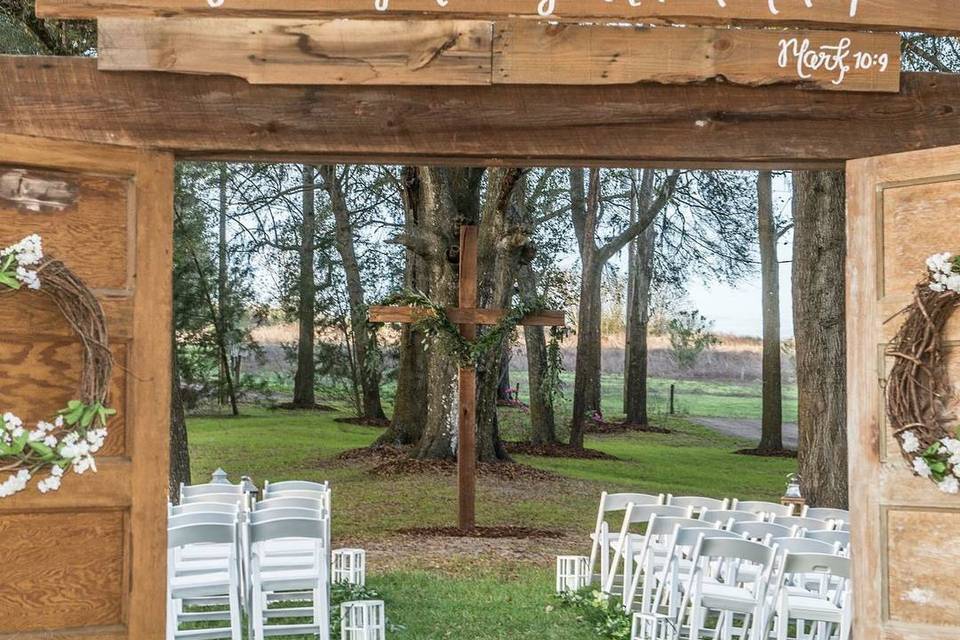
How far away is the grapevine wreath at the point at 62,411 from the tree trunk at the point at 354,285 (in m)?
15.7

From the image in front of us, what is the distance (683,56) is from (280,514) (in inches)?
Answer: 146

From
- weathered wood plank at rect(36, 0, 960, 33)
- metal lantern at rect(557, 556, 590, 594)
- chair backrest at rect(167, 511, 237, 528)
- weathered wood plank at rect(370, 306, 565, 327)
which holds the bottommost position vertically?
metal lantern at rect(557, 556, 590, 594)

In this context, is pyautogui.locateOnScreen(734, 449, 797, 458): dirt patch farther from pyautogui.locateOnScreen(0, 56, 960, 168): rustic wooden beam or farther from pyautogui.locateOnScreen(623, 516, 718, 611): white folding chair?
pyautogui.locateOnScreen(0, 56, 960, 168): rustic wooden beam

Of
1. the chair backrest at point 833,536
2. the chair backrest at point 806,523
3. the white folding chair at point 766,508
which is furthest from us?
the white folding chair at point 766,508

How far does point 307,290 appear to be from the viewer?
23.4 m

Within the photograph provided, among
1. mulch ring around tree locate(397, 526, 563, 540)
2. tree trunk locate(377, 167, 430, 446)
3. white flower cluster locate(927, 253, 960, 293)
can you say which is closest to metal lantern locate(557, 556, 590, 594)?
mulch ring around tree locate(397, 526, 563, 540)

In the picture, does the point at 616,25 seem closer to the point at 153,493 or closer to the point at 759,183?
the point at 153,493

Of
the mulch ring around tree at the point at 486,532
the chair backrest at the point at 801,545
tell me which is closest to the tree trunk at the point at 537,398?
the mulch ring around tree at the point at 486,532

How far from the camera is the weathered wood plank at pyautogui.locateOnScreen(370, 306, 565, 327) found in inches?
436

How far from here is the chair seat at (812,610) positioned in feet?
20.3

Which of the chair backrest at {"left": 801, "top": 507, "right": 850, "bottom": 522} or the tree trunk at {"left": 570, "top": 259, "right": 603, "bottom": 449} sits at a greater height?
the tree trunk at {"left": 570, "top": 259, "right": 603, "bottom": 449}

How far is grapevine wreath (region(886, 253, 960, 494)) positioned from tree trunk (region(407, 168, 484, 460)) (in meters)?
10.2

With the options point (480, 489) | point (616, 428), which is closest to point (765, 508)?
point (480, 489)

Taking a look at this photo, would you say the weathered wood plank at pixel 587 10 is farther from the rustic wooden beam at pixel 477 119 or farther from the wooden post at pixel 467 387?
the wooden post at pixel 467 387
